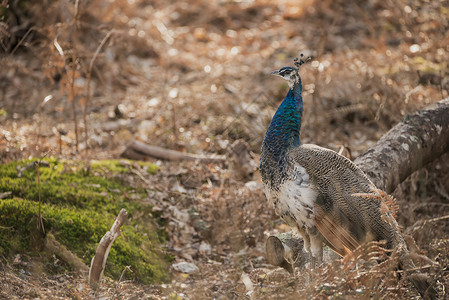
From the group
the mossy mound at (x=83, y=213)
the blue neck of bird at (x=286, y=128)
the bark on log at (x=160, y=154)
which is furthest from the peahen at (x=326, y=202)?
the bark on log at (x=160, y=154)

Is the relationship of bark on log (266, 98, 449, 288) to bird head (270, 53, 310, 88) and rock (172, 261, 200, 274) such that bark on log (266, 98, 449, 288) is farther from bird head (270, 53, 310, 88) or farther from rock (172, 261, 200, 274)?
bird head (270, 53, 310, 88)

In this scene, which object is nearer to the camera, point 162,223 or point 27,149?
point 162,223

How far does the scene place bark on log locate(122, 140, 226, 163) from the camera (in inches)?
229

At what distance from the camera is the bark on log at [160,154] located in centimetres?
582

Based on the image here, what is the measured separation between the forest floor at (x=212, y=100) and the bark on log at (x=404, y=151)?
0.86 ft

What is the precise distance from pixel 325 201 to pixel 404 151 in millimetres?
1365

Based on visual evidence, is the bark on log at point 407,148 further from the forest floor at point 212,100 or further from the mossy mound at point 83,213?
the mossy mound at point 83,213

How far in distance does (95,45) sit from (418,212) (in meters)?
5.21

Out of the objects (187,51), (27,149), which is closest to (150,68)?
(187,51)

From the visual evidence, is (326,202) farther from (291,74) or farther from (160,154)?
(160,154)

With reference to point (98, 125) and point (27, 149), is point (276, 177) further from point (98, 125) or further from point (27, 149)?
point (98, 125)

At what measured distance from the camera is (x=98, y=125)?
22.6ft

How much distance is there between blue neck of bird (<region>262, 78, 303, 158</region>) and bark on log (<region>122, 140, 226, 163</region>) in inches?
73.0

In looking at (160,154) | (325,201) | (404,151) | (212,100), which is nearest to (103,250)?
(325,201)
